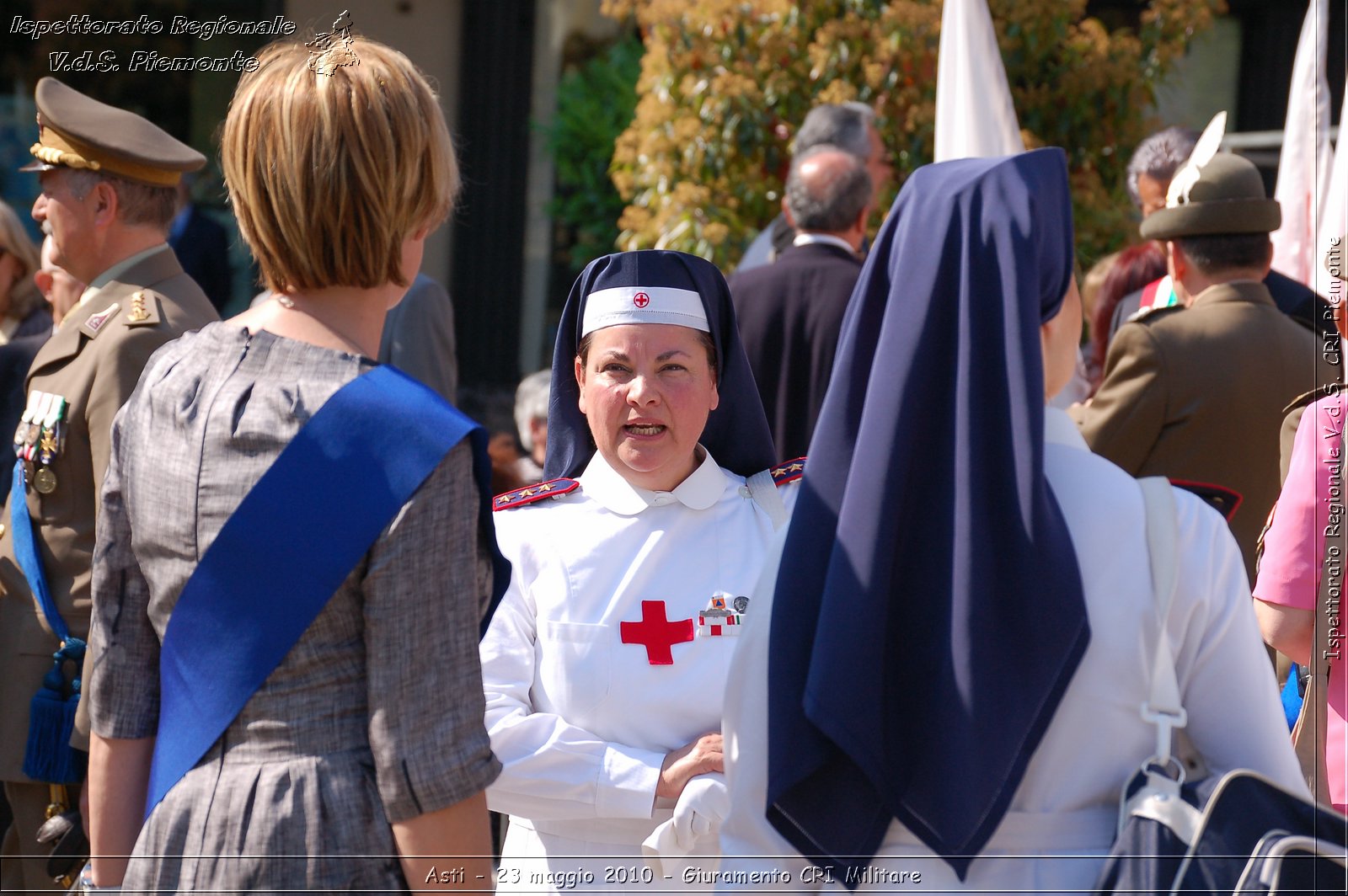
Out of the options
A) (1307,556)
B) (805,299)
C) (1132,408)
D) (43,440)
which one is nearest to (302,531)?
(43,440)

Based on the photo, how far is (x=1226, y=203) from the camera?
3.86 m

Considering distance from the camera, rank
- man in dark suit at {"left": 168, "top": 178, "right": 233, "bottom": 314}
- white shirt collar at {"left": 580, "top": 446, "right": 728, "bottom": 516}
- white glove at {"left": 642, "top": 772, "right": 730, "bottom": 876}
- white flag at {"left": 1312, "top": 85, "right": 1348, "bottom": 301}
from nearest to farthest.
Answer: white glove at {"left": 642, "top": 772, "right": 730, "bottom": 876} → white shirt collar at {"left": 580, "top": 446, "right": 728, "bottom": 516} → white flag at {"left": 1312, "top": 85, "right": 1348, "bottom": 301} → man in dark suit at {"left": 168, "top": 178, "right": 233, "bottom": 314}

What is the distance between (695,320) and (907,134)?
13.1 ft

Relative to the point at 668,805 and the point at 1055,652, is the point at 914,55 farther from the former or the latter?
the point at 1055,652

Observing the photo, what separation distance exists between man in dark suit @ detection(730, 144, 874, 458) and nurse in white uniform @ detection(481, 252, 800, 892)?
2.03 meters

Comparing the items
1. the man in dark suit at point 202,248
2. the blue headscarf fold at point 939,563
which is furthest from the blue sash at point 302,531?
the man in dark suit at point 202,248

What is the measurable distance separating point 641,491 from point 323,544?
1.13 meters

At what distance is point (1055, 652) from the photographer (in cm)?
180

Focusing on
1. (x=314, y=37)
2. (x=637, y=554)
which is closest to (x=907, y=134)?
(x=637, y=554)

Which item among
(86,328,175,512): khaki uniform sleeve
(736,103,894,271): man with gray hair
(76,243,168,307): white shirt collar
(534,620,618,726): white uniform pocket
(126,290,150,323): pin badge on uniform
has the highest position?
(736,103,894,271): man with gray hair

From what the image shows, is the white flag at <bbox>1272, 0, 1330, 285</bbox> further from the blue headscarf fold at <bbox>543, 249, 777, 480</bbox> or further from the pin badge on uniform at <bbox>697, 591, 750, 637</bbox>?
the pin badge on uniform at <bbox>697, 591, 750, 637</bbox>

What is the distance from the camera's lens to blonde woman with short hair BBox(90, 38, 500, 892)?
1.77m

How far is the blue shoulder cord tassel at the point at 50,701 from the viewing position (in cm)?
318

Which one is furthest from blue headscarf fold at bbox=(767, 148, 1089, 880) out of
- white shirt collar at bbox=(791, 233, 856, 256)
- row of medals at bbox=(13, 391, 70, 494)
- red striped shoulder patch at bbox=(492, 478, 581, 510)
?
white shirt collar at bbox=(791, 233, 856, 256)
